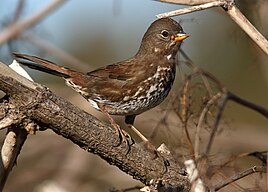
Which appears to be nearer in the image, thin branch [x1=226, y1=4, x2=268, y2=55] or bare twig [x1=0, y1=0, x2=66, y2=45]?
thin branch [x1=226, y1=4, x2=268, y2=55]

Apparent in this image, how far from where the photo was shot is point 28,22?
4.21 m

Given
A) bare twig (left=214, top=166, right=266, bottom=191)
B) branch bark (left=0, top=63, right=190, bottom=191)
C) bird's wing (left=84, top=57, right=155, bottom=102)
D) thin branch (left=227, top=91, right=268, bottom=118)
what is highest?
bird's wing (left=84, top=57, right=155, bottom=102)

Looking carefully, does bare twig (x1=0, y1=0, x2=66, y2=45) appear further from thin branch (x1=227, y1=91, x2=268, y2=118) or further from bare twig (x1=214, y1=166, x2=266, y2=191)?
bare twig (x1=214, y1=166, x2=266, y2=191)

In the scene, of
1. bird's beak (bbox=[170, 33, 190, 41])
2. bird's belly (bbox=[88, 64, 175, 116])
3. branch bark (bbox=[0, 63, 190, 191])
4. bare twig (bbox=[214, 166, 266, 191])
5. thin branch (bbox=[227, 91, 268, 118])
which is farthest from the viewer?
bird's beak (bbox=[170, 33, 190, 41])

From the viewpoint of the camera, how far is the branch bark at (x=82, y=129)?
118 inches

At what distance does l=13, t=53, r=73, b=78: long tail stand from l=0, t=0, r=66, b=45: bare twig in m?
0.24

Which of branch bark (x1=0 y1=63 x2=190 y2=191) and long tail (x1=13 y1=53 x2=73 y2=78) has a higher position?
long tail (x1=13 y1=53 x2=73 y2=78)

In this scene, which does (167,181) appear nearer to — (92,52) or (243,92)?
(243,92)

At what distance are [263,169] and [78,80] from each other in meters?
1.34

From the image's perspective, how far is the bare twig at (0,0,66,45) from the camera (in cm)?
419

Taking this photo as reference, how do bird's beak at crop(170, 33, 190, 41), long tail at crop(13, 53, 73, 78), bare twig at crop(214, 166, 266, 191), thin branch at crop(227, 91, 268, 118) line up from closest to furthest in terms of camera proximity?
bare twig at crop(214, 166, 266, 191) → thin branch at crop(227, 91, 268, 118) → long tail at crop(13, 53, 73, 78) → bird's beak at crop(170, 33, 190, 41)

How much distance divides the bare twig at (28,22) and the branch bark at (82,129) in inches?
42.5

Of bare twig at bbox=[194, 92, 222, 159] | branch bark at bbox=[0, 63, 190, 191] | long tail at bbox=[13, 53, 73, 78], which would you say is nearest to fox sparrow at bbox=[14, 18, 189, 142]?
long tail at bbox=[13, 53, 73, 78]

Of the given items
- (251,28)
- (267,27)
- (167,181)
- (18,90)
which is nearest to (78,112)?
(18,90)
